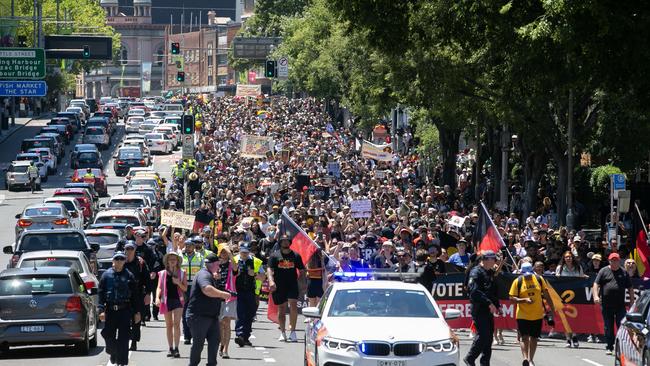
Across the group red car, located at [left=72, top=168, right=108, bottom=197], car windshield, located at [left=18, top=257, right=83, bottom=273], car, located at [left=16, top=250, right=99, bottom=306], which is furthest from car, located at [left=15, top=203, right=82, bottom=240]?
red car, located at [left=72, top=168, right=108, bottom=197]

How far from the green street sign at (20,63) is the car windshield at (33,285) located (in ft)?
163

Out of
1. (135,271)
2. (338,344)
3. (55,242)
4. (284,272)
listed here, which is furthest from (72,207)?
(338,344)

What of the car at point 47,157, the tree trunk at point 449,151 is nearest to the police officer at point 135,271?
the tree trunk at point 449,151

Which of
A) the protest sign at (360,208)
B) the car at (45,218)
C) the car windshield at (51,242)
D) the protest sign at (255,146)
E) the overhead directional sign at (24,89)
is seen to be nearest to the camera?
the car windshield at (51,242)

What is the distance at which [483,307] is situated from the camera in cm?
1845

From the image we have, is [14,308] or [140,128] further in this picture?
[140,128]

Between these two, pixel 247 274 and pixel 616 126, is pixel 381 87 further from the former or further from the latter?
pixel 247 274

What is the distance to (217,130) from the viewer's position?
84.5m

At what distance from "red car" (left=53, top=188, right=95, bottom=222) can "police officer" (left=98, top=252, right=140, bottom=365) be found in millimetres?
28768

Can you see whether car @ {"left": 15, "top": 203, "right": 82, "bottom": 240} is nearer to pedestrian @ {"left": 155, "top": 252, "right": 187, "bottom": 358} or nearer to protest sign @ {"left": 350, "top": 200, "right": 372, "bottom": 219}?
protest sign @ {"left": 350, "top": 200, "right": 372, "bottom": 219}

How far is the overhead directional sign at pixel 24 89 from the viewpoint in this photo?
228ft

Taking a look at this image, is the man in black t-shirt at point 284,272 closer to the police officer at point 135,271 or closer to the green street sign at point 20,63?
the police officer at point 135,271

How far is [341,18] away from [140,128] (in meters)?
68.3

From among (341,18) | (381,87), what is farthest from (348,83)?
(341,18)
